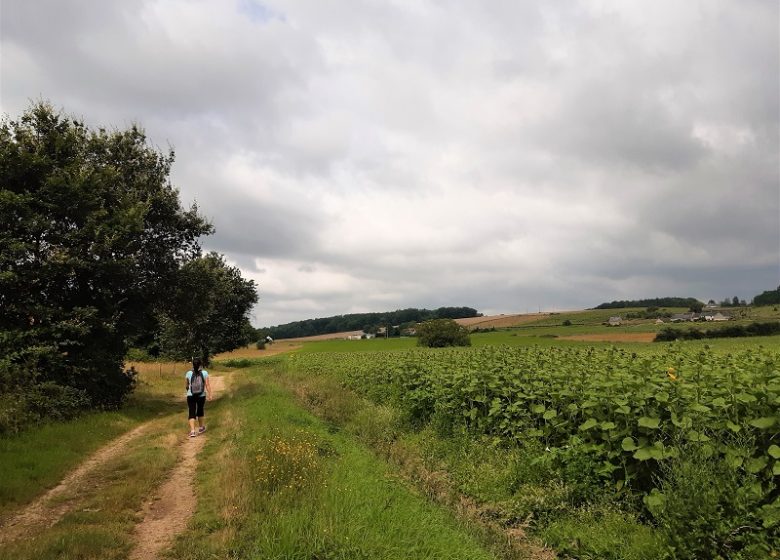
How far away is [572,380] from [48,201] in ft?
57.3

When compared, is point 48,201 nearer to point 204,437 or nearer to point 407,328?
point 204,437

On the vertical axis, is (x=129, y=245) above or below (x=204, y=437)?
above

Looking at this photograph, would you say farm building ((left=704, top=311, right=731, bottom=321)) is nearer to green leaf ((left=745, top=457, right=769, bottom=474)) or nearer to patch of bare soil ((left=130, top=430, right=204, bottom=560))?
green leaf ((left=745, top=457, right=769, bottom=474))

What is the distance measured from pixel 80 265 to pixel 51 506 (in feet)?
34.9

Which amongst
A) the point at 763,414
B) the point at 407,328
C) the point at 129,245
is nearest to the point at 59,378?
the point at 129,245

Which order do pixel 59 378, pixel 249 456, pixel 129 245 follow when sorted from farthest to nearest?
pixel 129 245, pixel 59 378, pixel 249 456

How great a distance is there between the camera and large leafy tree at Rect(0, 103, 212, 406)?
15570 millimetres

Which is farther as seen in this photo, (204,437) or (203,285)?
(203,285)

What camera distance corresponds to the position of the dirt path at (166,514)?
6.36 metres

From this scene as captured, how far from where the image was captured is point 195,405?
47.1 feet

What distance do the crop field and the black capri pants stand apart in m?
7.27

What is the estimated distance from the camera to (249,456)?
31.4 feet

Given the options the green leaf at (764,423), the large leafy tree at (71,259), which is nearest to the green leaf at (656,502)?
the green leaf at (764,423)

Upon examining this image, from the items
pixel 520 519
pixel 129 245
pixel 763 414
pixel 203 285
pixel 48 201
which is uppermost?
pixel 48 201
